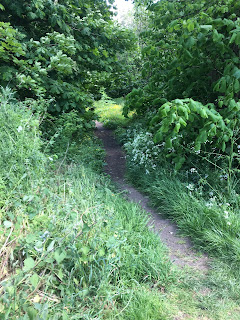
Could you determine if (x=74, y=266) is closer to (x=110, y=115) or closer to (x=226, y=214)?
(x=226, y=214)

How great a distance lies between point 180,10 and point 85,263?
440cm

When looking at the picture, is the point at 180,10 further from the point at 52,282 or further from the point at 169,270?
the point at 52,282

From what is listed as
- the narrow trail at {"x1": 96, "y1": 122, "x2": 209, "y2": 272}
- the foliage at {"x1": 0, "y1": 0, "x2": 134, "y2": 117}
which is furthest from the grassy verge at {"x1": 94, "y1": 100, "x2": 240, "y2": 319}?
the foliage at {"x1": 0, "y1": 0, "x2": 134, "y2": 117}

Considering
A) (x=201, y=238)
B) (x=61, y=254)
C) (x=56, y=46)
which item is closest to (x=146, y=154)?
(x=201, y=238)

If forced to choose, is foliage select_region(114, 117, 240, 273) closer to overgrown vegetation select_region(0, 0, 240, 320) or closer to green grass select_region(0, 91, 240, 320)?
overgrown vegetation select_region(0, 0, 240, 320)

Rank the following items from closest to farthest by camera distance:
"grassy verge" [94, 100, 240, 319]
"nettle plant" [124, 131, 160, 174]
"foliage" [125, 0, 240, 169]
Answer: "grassy verge" [94, 100, 240, 319]
"foliage" [125, 0, 240, 169]
"nettle plant" [124, 131, 160, 174]

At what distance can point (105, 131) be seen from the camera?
10711mm

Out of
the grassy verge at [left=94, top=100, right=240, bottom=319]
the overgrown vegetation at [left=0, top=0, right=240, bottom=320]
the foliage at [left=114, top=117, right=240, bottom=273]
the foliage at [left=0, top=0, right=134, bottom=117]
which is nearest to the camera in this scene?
the overgrown vegetation at [left=0, top=0, right=240, bottom=320]

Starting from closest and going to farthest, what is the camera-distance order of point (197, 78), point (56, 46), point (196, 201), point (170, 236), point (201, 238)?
1. point (201, 238)
2. point (170, 236)
3. point (196, 201)
4. point (197, 78)
5. point (56, 46)

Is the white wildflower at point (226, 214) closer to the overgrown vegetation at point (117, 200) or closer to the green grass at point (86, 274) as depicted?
the overgrown vegetation at point (117, 200)

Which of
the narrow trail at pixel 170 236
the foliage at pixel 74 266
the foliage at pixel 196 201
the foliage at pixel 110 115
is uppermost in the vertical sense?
the foliage at pixel 110 115

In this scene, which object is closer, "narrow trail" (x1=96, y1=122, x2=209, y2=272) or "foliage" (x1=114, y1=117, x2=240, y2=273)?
"narrow trail" (x1=96, y1=122, x2=209, y2=272)

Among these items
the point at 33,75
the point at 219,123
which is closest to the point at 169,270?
the point at 219,123

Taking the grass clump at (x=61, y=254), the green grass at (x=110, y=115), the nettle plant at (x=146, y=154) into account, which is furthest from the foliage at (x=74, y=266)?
the green grass at (x=110, y=115)
